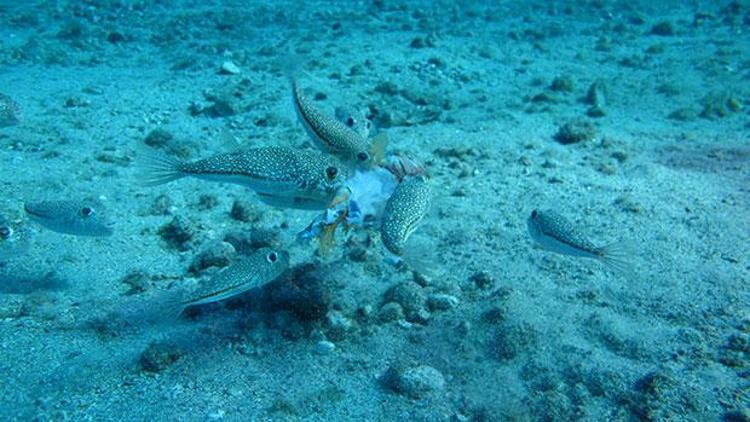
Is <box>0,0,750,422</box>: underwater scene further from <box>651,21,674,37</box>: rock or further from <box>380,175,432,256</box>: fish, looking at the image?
<box>651,21,674,37</box>: rock

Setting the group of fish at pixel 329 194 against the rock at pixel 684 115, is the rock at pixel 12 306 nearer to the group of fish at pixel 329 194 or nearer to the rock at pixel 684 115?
the group of fish at pixel 329 194

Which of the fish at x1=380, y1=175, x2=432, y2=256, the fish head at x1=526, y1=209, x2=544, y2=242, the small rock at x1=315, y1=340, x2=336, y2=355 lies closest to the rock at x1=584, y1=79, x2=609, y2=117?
the fish head at x1=526, y1=209, x2=544, y2=242

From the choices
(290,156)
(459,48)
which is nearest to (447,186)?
(290,156)

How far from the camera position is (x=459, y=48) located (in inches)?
562

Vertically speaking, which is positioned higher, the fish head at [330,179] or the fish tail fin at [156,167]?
the fish head at [330,179]

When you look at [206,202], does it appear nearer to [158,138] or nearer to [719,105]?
[158,138]

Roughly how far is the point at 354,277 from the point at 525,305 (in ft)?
5.77

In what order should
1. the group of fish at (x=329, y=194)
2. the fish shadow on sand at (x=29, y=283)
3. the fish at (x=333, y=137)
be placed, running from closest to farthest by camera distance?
1. the group of fish at (x=329, y=194)
2. the fish at (x=333, y=137)
3. the fish shadow on sand at (x=29, y=283)

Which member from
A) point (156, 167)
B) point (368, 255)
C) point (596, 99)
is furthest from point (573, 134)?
point (156, 167)

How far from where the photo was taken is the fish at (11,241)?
4555 millimetres

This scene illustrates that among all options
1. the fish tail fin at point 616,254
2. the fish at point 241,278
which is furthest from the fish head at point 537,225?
the fish at point 241,278

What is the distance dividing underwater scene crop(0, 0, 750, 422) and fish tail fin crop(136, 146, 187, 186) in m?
0.02

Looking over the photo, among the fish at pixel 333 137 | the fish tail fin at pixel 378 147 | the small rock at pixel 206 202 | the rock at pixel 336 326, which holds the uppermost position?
the fish tail fin at pixel 378 147

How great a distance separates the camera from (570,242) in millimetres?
4066
